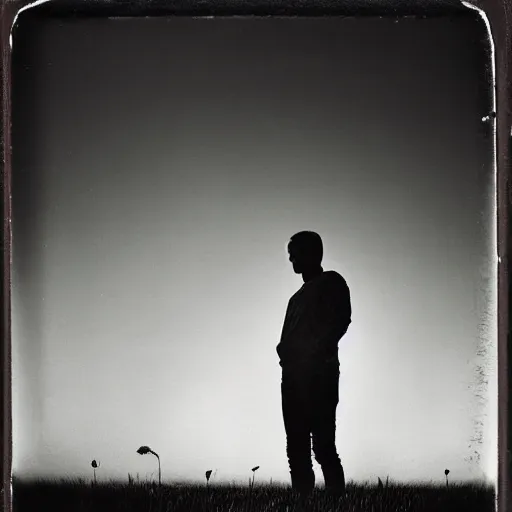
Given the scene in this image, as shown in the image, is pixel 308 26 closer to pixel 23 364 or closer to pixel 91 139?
pixel 91 139

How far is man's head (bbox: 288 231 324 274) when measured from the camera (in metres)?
1.65

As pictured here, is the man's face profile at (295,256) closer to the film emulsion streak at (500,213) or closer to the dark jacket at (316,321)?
the dark jacket at (316,321)

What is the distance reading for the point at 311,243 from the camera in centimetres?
165

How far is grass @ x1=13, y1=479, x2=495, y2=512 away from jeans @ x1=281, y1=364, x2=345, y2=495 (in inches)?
2.3

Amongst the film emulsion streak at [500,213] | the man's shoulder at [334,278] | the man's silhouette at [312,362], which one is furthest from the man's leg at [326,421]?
the film emulsion streak at [500,213]

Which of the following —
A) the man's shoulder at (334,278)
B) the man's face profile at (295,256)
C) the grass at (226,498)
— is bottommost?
the grass at (226,498)

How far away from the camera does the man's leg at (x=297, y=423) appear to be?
1641 millimetres

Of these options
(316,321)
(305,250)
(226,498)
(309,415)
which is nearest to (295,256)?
(305,250)

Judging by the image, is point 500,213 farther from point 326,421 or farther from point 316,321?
point 326,421

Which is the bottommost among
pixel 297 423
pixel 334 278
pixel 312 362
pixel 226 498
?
pixel 226 498

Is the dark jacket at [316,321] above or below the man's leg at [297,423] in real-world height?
above

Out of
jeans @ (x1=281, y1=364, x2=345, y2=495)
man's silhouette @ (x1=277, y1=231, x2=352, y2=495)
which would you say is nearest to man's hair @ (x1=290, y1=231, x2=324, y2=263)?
man's silhouette @ (x1=277, y1=231, x2=352, y2=495)

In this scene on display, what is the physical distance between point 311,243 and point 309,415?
332 millimetres

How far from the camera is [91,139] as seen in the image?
1.65m
